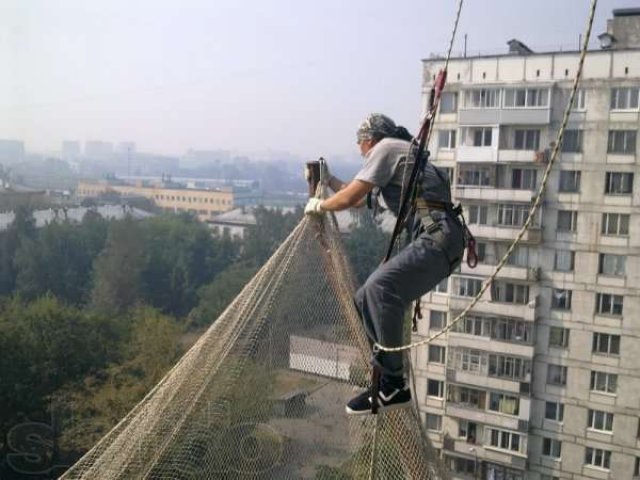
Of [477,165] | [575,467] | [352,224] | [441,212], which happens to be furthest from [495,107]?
[352,224]

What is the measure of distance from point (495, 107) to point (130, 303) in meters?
15.8

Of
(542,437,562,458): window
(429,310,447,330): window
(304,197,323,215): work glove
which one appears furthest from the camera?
(429,310,447,330): window

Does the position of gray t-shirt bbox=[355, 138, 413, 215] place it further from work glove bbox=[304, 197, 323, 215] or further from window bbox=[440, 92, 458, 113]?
window bbox=[440, 92, 458, 113]

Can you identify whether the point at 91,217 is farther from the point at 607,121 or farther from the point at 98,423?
the point at 607,121

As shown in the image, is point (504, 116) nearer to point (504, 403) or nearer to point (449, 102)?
point (449, 102)

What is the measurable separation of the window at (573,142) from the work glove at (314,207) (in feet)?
23.7

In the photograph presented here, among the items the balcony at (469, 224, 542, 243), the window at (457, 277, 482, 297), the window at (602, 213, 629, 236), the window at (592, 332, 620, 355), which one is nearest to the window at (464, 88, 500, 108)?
the balcony at (469, 224, 542, 243)

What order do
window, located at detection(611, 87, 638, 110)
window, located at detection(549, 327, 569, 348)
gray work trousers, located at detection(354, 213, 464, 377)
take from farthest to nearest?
window, located at detection(549, 327, 569, 348) → window, located at detection(611, 87, 638, 110) → gray work trousers, located at detection(354, 213, 464, 377)

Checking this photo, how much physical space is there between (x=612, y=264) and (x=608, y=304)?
52cm

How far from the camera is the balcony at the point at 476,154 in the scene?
9617 millimetres

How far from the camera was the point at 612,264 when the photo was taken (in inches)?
351

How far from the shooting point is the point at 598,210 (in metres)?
8.91

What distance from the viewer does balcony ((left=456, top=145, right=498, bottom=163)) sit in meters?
9.62

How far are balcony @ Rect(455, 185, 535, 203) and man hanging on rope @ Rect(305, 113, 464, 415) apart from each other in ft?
25.4
